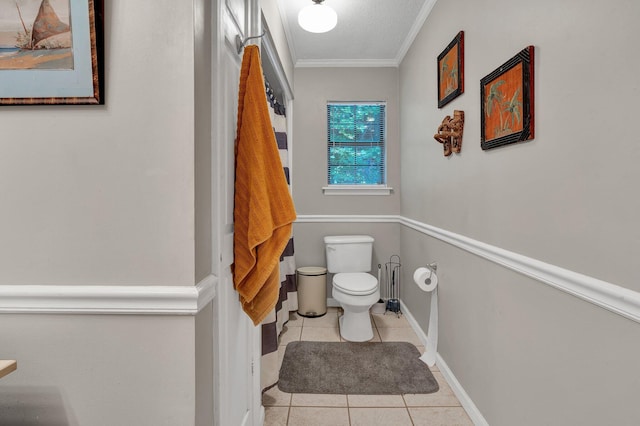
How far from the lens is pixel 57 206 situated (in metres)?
0.97

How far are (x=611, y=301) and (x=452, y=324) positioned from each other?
1.17 meters

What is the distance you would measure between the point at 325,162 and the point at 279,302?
5.00 ft

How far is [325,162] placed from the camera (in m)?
3.35

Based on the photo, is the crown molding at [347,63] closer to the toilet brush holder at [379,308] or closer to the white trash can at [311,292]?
the white trash can at [311,292]

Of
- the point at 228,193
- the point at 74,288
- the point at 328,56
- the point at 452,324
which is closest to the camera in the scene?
the point at 74,288

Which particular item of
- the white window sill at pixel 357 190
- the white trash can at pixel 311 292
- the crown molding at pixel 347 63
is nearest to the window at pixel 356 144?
the white window sill at pixel 357 190

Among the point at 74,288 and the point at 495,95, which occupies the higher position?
the point at 495,95

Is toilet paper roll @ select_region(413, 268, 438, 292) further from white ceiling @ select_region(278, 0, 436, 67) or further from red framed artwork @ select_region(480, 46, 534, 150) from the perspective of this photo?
white ceiling @ select_region(278, 0, 436, 67)

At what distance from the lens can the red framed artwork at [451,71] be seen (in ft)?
5.98

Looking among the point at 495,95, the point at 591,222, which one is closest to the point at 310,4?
the point at 495,95

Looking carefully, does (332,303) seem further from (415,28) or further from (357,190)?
(415,28)

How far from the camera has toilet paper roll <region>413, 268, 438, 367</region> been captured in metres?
2.16

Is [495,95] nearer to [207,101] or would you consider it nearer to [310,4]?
[207,101]

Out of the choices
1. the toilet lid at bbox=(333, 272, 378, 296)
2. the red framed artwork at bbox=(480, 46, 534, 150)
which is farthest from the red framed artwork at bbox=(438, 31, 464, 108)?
the toilet lid at bbox=(333, 272, 378, 296)
